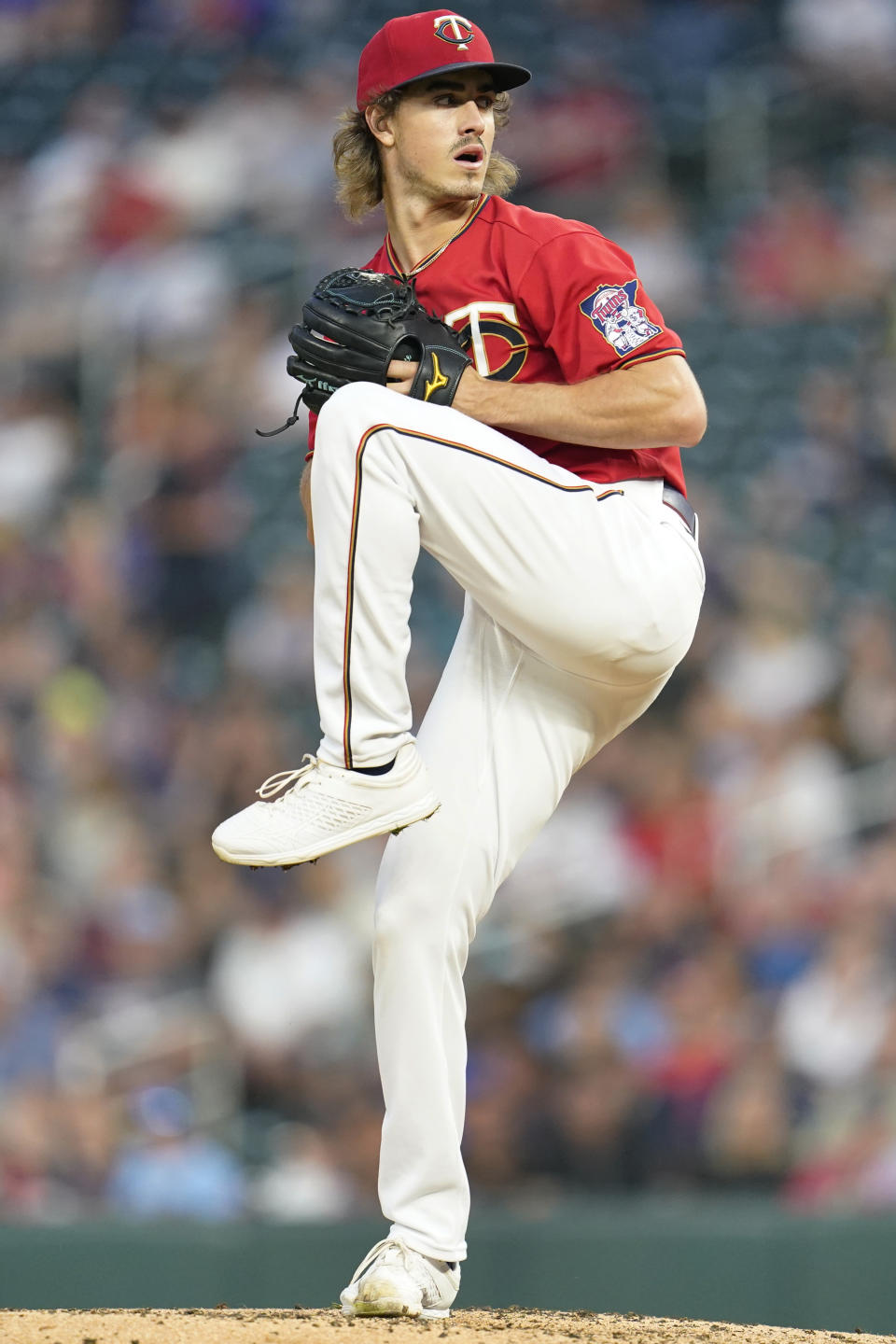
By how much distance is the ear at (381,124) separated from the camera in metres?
3.38

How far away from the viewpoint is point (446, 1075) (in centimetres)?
315

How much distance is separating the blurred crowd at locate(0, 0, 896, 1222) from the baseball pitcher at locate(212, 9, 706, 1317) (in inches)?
111

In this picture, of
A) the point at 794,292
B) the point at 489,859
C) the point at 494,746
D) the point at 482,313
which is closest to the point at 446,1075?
the point at 489,859

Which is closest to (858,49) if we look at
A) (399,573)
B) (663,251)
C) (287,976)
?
(663,251)

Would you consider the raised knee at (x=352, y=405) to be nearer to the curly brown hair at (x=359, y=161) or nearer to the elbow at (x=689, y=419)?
the elbow at (x=689, y=419)

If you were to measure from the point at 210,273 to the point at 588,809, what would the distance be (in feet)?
10.6

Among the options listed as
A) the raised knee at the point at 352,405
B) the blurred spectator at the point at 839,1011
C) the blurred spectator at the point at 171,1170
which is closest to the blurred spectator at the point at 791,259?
the blurred spectator at the point at 839,1011

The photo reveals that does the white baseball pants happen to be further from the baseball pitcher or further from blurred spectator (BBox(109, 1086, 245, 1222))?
blurred spectator (BBox(109, 1086, 245, 1222))

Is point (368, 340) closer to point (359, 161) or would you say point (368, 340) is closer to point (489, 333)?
point (489, 333)

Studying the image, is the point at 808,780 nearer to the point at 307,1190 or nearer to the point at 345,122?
the point at 307,1190

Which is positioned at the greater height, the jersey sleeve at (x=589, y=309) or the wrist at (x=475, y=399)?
the jersey sleeve at (x=589, y=309)

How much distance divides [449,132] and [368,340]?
0.51 metres

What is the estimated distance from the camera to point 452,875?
10.4ft

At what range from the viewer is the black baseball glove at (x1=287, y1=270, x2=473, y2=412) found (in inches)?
120
